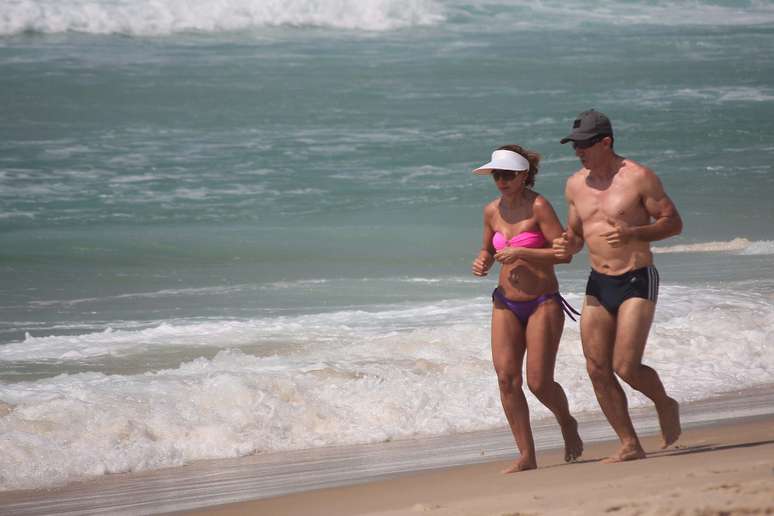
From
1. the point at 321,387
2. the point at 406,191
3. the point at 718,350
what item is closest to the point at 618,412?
the point at 321,387

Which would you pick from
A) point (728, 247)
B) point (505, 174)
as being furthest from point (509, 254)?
point (728, 247)

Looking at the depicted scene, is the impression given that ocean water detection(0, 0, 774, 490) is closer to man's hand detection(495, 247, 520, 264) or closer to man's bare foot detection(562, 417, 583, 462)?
man's bare foot detection(562, 417, 583, 462)

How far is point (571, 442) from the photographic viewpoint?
21.8 feet

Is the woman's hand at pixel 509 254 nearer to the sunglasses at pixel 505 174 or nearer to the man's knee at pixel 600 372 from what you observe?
the sunglasses at pixel 505 174

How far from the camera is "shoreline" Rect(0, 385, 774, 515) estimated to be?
6.59m

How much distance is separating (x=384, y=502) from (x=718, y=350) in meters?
5.14

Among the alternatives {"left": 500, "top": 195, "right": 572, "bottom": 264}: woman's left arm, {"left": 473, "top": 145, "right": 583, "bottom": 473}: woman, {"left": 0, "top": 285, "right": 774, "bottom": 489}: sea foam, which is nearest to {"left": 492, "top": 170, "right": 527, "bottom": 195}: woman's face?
{"left": 473, "top": 145, "right": 583, "bottom": 473}: woman

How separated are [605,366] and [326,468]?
178 centimetres

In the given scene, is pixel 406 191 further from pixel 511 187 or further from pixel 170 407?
pixel 511 187

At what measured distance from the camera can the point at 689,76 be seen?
33.5m

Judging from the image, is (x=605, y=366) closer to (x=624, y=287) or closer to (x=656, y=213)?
Result: (x=624, y=287)

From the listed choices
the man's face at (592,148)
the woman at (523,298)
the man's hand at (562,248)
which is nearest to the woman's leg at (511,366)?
the woman at (523,298)

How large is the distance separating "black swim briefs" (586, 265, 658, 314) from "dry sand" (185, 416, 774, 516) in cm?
73

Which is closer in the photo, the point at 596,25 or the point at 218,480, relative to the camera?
the point at 218,480
